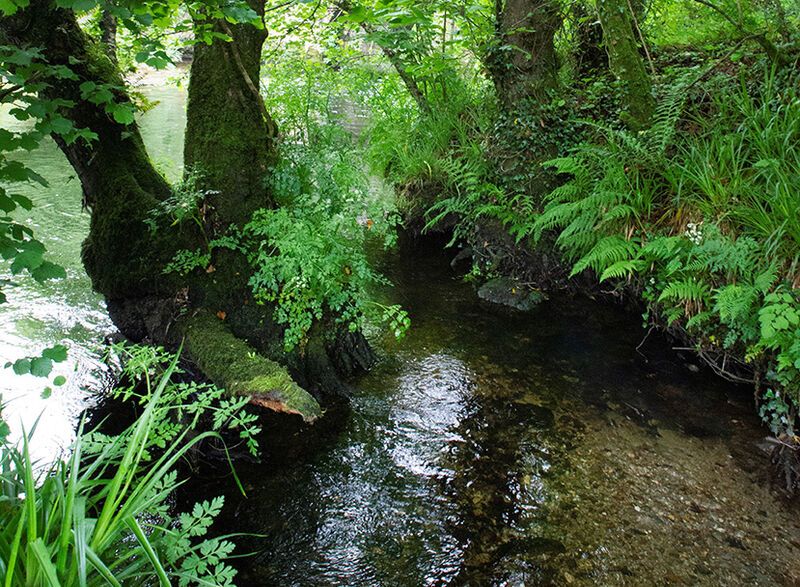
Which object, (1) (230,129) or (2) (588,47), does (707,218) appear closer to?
(2) (588,47)

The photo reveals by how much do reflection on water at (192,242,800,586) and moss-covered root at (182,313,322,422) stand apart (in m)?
0.44

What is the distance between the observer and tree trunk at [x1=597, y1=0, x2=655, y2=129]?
5.20m

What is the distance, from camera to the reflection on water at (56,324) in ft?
12.8

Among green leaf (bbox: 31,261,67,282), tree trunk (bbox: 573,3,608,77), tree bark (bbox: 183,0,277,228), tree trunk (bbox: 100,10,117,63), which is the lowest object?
green leaf (bbox: 31,261,67,282)

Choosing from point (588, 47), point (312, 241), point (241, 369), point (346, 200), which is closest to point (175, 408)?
point (241, 369)

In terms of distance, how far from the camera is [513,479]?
11.5 feet

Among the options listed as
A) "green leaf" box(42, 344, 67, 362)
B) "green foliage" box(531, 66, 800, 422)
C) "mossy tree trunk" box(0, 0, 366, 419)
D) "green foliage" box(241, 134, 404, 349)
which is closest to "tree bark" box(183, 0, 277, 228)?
"mossy tree trunk" box(0, 0, 366, 419)

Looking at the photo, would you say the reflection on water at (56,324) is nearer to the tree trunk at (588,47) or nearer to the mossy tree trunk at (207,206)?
the mossy tree trunk at (207,206)

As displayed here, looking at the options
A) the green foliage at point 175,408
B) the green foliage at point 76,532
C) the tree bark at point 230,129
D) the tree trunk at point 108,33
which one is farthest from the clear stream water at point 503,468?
the tree trunk at point 108,33

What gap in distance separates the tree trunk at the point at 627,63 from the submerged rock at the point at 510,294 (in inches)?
79.8

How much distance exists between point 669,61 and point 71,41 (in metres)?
6.06

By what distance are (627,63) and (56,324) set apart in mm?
6091

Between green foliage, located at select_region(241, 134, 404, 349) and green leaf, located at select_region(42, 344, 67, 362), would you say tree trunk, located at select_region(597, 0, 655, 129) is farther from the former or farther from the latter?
green leaf, located at select_region(42, 344, 67, 362)

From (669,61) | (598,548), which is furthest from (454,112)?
(598,548)
